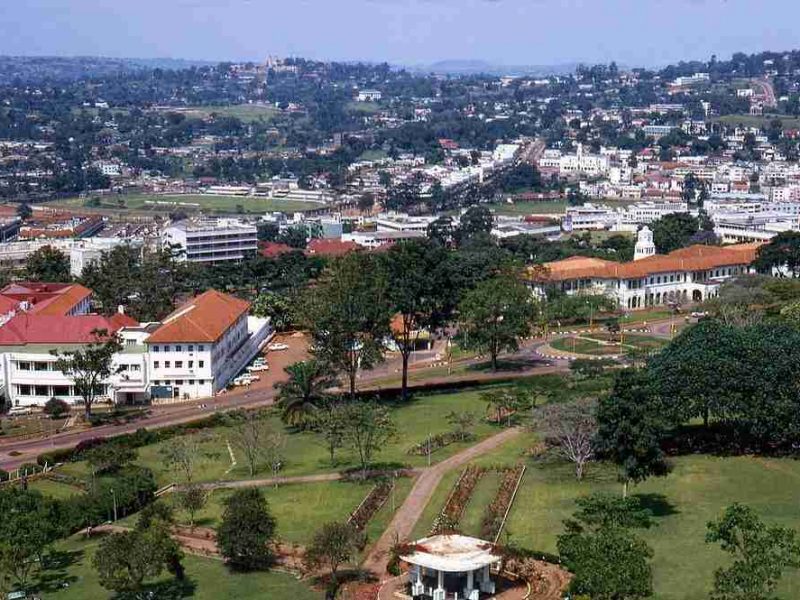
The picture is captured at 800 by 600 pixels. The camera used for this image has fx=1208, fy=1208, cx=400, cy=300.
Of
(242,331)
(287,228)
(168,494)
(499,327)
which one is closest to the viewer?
(168,494)

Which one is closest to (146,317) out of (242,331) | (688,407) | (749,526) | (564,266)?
(242,331)

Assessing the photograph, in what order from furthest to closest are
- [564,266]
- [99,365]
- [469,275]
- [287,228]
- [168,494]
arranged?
[287,228]
[564,266]
[469,275]
[99,365]
[168,494]

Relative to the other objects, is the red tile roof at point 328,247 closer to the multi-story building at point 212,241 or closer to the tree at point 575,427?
the multi-story building at point 212,241

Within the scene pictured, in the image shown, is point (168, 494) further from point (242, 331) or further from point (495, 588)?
point (242, 331)

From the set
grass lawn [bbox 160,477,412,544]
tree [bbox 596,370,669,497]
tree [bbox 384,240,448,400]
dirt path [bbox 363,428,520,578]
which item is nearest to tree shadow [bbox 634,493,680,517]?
tree [bbox 596,370,669,497]

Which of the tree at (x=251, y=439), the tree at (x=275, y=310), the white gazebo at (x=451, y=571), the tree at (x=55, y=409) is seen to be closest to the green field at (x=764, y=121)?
the tree at (x=275, y=310)

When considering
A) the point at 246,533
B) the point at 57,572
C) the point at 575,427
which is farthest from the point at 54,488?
the point at 575,427

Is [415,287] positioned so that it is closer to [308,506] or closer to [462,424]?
[462,424]
